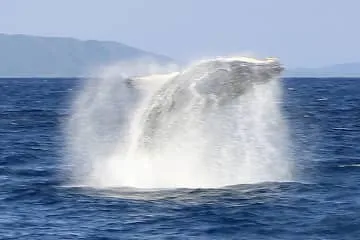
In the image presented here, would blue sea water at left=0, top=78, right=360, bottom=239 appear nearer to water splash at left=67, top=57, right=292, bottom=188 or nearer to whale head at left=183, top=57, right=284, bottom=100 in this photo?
water splash at left=67, top=57, right=292, bottom=188

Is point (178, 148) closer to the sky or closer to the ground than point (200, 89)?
closer to the ground

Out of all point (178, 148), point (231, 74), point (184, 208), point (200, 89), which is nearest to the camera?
point (184, 208)

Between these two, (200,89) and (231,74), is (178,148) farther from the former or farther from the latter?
(231,74)

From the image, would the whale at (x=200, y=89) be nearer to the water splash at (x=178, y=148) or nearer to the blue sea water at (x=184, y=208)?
the water splash at (x=178, y=148)

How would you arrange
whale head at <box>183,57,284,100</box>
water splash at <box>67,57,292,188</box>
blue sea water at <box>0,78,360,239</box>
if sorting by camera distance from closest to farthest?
blue sea water at <box>0,78,360,239</box>, whale head at <box>183,57,284,100</box>, water splash at <box>67,57,292,188</box>

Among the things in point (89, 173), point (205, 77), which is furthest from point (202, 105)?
point (89, 173)

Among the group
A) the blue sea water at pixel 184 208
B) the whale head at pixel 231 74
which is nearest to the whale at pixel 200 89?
the whale head at pixel 231 74

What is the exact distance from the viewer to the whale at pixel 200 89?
2039 cm

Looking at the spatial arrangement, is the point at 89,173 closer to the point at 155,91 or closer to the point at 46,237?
the point at 155,91

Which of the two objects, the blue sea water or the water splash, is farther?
the water splash

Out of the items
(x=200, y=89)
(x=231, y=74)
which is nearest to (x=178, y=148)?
(x=200, y=89)

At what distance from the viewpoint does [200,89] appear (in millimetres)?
20828

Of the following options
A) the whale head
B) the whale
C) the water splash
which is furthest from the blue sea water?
the whale head

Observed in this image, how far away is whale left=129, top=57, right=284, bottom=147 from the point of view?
20391mm
